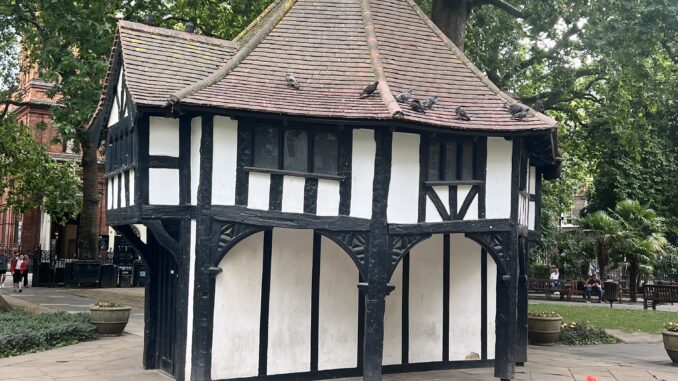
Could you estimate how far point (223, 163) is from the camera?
38.4 feet

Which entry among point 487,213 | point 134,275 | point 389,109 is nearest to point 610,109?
point 487,213

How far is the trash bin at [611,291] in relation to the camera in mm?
30559

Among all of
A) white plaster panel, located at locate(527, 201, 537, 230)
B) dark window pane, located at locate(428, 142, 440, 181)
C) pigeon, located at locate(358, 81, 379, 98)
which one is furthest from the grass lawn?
pigeon, located at locate(358, 81, 379, 98)

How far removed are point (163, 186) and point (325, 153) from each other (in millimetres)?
2669

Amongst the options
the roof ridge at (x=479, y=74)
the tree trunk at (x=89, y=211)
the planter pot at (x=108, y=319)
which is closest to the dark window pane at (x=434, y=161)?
the roof ridge at (x=479, y=74)

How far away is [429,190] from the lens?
41.1 feet

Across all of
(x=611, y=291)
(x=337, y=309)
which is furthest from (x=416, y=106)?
(x=611, y=291)

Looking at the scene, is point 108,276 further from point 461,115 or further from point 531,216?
point 461,115

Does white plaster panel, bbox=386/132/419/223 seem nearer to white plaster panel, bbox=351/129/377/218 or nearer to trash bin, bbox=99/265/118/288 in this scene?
white plaster panel, bbox=351/129/377/218

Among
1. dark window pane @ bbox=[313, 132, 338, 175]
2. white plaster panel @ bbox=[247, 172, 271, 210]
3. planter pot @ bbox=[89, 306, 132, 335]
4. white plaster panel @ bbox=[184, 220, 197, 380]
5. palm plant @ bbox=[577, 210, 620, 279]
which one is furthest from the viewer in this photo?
palm plant @ bbox=[577, 210, 620, 279]

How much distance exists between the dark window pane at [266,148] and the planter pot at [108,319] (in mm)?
7471

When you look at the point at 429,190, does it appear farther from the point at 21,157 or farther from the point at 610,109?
the point at 21,157

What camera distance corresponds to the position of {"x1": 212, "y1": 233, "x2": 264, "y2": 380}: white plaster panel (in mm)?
11891

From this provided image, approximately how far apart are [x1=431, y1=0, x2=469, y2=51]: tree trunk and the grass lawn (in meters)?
8.59
